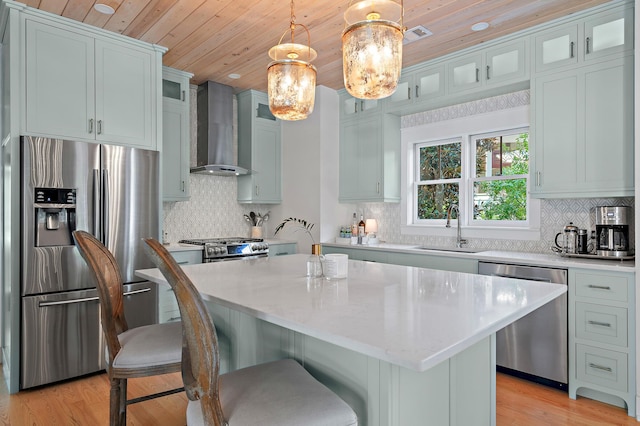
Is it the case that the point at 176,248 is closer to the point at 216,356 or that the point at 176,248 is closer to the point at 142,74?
the point at 142,74

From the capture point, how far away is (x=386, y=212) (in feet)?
15.1

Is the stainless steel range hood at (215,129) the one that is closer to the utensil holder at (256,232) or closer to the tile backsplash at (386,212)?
the tile backsplash at (386,212)

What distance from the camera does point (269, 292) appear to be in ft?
5.06

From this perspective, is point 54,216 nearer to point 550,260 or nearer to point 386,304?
point 386,304

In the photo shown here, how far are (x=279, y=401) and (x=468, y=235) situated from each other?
3.14 m

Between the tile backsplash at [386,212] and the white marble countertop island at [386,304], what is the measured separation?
73.0 inches

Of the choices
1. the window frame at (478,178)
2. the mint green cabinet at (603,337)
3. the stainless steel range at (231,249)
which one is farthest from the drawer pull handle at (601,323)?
the stainless steel range at (231,249)

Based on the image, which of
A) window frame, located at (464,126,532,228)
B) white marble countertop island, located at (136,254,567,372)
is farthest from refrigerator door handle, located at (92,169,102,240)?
window frame, located at (464,126,532,228)

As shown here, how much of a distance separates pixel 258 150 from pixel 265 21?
1.95 meters

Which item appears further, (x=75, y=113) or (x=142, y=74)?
(x=142, y=74)

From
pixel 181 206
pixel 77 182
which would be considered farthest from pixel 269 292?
pixel 181 206

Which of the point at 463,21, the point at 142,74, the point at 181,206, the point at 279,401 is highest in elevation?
the point at 463,21

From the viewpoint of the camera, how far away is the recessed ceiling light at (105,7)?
2742 mm

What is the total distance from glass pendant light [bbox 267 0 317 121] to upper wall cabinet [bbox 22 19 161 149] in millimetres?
1776
